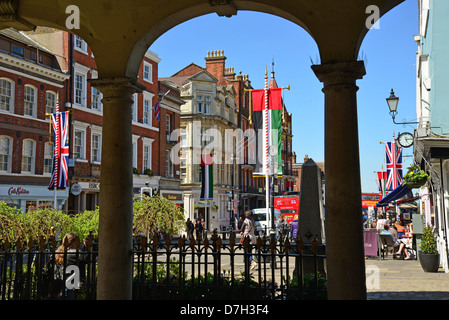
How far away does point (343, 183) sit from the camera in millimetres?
4578

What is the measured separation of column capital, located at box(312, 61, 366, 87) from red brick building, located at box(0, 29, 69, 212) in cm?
2052

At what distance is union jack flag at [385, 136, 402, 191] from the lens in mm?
23422

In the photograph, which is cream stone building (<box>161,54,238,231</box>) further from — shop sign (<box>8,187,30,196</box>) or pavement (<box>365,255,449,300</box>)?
pavement (<box>365,255,449,300</box>)

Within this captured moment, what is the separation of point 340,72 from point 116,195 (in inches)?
115

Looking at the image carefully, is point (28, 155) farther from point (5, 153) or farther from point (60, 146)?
point (60, 146)

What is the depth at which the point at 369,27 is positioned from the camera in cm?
482

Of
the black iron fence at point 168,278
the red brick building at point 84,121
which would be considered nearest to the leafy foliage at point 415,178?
→ the black iron fence at point 168,278

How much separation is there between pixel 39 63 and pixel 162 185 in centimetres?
1450

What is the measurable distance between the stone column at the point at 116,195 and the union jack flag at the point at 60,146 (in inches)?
699

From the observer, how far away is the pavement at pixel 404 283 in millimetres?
8141

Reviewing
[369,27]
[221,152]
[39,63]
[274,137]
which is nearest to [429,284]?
[369,27]

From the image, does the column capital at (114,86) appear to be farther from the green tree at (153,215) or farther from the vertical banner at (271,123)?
the vertical banner at (271,123)
